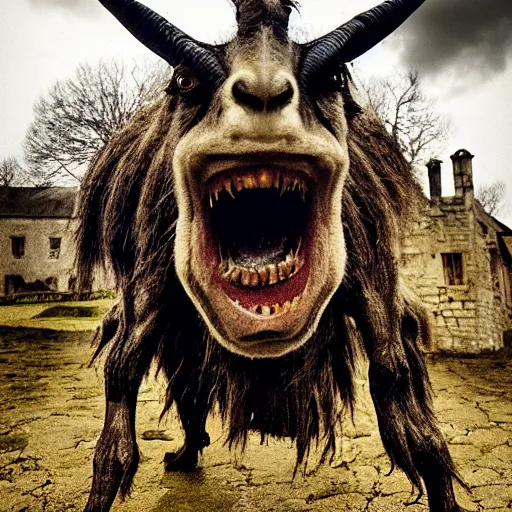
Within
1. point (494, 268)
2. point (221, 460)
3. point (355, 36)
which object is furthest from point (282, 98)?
point (494, 268)

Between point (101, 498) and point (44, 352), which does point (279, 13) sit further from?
point (44, 352)

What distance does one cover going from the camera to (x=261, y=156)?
2.53 feet

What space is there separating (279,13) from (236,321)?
665mm

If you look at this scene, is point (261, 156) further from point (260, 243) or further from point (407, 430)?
point (407, 430)

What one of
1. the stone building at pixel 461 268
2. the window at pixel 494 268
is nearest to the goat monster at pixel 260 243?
the stone building at pixel 461 268

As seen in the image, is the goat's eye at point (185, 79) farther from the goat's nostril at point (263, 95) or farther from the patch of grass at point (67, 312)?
the patch of grass at point (67, 312)

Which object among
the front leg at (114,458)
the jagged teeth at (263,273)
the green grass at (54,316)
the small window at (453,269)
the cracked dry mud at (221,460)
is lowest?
the cracked dry mud at (221,460)

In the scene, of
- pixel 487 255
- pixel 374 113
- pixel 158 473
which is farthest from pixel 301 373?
pixel 487 255

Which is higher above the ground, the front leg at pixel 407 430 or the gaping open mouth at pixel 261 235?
the gaping open mouth at pixel 261 235

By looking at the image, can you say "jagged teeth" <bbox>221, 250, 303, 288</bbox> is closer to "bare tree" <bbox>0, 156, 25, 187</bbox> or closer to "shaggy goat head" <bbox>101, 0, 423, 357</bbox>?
"shaggy goat head" <bbox>101, 0, 423, 357</bbox>

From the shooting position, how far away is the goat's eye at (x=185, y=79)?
34.0 inches

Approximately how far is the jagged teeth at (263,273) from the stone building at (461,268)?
3940 millimetres

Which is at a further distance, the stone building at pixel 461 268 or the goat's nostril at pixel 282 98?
the stone building at pixel 461 268

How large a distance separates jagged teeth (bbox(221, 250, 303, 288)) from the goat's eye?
37 cm
